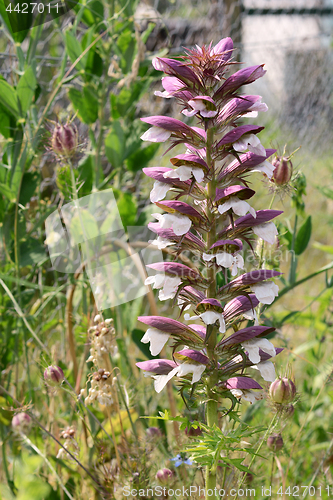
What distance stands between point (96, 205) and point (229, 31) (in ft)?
4.18

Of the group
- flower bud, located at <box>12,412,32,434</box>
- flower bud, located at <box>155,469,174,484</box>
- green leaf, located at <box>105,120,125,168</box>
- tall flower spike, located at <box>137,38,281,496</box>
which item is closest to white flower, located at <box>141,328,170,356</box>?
tall flower spike, located at <box>137,38,281,496</box>

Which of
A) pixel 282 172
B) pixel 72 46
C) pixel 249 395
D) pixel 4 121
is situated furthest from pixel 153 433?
pixel 72 46

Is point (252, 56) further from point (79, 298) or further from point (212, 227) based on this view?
point (212, 227)

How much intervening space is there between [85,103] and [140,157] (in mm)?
233

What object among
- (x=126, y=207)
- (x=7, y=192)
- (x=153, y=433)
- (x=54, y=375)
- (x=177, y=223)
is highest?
(x=177, y=223)

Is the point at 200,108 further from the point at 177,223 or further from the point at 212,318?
the point at 212,318

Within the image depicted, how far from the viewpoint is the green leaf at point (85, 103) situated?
1212 mm

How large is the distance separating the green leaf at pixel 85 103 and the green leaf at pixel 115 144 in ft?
0.35

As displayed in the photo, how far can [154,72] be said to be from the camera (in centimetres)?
135

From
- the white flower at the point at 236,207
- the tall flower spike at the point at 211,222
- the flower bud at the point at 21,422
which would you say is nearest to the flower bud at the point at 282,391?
the tall flower spike at the point at 211,222

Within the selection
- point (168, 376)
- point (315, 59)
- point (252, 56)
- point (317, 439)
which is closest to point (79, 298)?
point (168, 376)

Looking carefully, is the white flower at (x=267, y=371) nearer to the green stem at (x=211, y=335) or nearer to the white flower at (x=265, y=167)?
the green stem at (x=211, y=335)

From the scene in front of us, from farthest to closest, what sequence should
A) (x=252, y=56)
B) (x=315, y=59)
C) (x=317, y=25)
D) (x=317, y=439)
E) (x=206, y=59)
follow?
(x=315, y=59) < (x=317, y=25) < (x=252, y=56) < (x=317, y=439) < (x=206, y=59)

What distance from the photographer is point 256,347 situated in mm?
552
